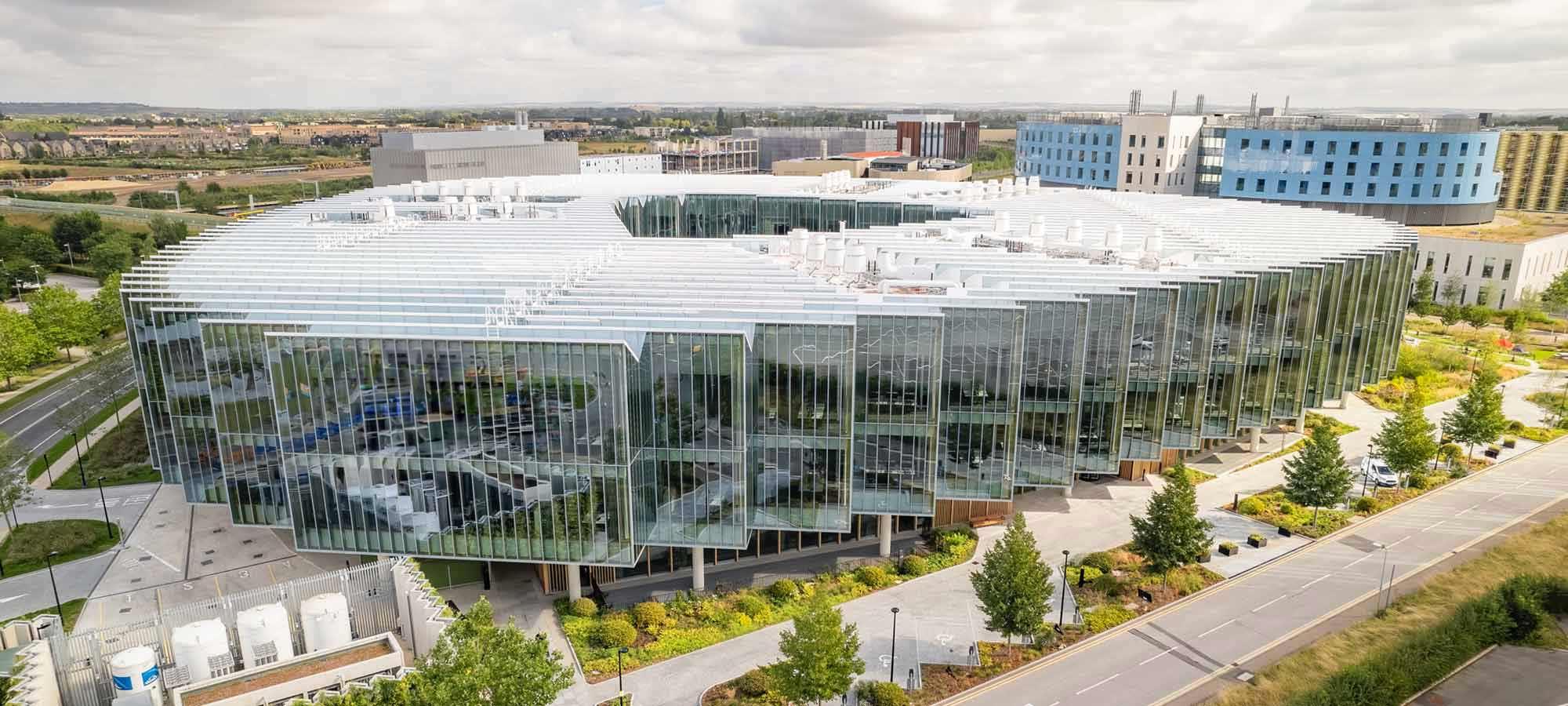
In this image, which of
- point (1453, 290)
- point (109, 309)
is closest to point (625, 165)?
point (109, 309)

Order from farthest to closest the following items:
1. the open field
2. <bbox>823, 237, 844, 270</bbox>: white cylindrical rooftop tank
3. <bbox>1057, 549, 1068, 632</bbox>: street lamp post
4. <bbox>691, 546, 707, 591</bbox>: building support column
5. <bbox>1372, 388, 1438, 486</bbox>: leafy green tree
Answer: the open field < <bbox>1372, 388, 1438, 486</bbox>: leafy green tree < <bbox>823, 237, 844, 270</bbox>: white cylindrical rooftop tank < <bbox>691, 546, 707, 591</bbox>: building support column < <bbox>1057, 549, 1068, 632</bbox>: street lamp post

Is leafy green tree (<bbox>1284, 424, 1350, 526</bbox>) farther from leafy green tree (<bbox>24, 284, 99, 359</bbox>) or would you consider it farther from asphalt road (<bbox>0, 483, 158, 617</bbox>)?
leafy green tree (<bbox>24, 284, 99, 359</bbox>)

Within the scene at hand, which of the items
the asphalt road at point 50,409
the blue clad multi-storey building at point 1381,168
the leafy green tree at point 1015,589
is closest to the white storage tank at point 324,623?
the leafy green tree at point 1015,589

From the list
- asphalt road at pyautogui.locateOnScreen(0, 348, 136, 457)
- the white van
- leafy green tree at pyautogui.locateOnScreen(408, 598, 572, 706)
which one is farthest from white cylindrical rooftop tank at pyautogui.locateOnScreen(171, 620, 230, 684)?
the white van

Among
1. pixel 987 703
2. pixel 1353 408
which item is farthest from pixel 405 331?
pixel 1353 408

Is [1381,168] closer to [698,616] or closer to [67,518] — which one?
[698,616]

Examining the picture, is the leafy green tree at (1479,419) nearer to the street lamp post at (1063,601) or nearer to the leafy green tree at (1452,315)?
the street lamp post at (1063,601)

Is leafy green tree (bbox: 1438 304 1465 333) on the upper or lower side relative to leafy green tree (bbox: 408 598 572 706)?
lower
